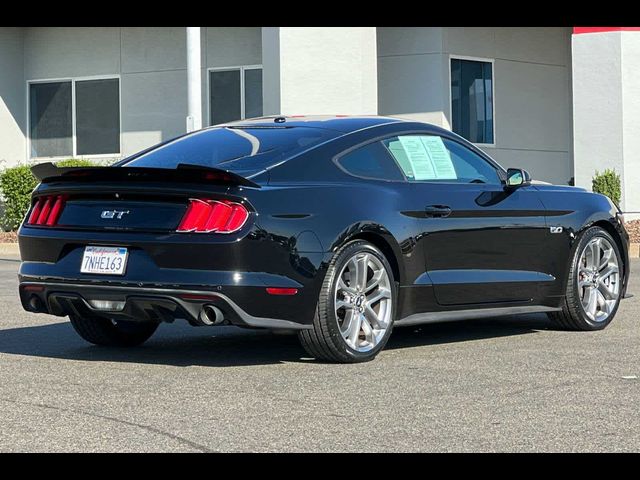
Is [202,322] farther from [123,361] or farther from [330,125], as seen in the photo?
[330,125]

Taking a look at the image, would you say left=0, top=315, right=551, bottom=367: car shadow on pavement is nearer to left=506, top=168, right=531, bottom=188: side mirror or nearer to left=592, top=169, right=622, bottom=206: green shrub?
left=506, top=168, right=531, bottom=188: side mirror

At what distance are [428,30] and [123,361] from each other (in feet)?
54.9

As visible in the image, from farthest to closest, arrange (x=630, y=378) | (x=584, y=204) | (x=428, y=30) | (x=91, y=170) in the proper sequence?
(x=428, y=30)
(x=584, y=204)
(x=91, y=170)
(x=630, y=378)

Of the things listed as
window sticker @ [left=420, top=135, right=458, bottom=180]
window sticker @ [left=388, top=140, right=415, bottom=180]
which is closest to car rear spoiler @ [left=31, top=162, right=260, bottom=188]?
window sticker @ [left=388, top=140, right=415, bottom=180]

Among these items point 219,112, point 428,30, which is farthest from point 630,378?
point 219,112

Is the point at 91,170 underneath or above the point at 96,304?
above

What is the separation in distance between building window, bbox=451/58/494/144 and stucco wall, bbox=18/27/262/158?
3.74 metres

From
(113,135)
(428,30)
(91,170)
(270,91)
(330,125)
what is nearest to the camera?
(91,170)

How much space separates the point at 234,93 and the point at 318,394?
62.3 feet

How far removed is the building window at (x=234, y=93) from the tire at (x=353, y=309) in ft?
55.4

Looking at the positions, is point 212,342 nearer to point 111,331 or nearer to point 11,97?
point 111,331

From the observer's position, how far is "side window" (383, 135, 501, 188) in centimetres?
895

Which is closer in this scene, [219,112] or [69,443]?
[69,443]
